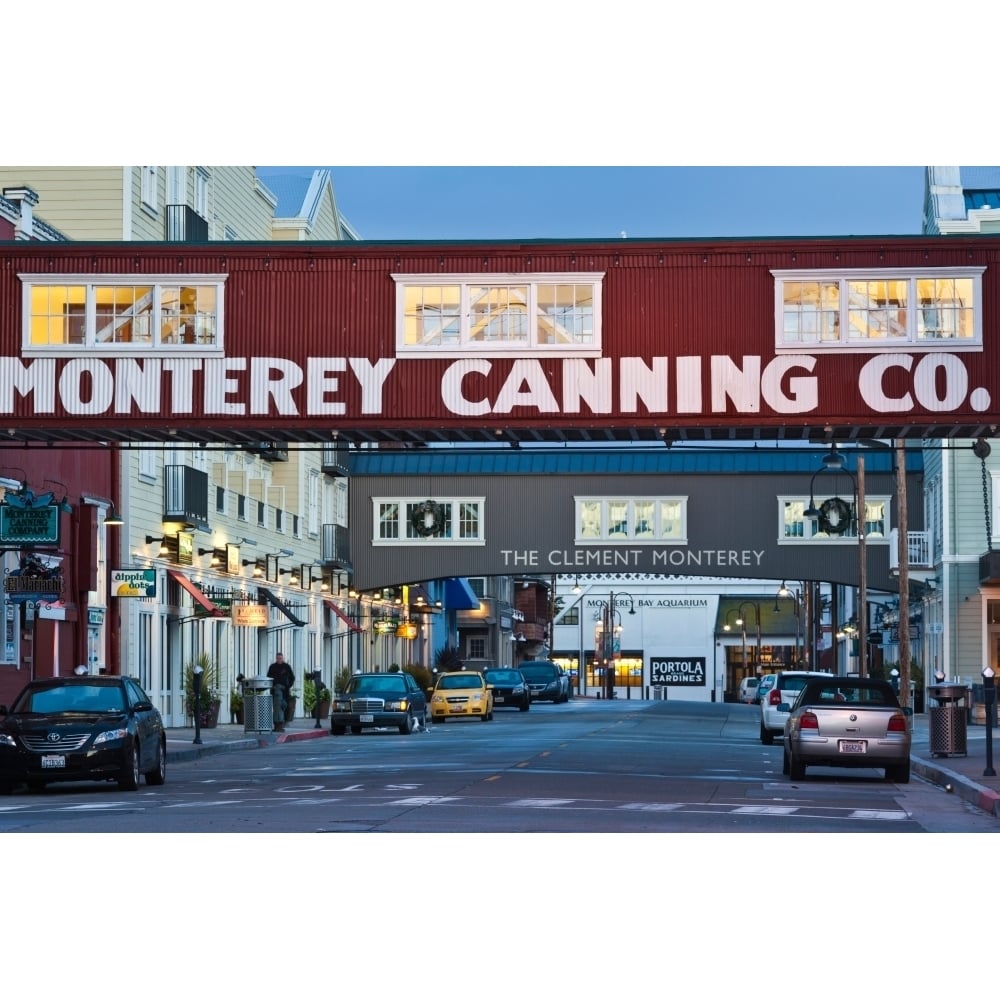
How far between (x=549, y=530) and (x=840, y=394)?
39684 mm

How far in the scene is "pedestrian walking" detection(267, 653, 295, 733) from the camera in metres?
43.8

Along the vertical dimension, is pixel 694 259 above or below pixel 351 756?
above

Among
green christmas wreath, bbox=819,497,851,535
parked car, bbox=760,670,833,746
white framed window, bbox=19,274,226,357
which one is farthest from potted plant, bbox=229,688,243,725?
white framed window, bbox=19,274,226,357

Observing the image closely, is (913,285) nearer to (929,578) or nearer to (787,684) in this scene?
(787,684)

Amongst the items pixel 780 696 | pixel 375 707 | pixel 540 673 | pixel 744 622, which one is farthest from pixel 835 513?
pixel 744 622

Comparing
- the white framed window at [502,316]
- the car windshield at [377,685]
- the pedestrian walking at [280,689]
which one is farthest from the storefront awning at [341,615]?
the white framed window at [502,316]

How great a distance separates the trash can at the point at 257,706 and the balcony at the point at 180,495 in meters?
4.86

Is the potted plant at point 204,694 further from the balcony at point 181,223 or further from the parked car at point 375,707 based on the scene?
the balcony at point 181,223

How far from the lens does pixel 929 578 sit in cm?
6031

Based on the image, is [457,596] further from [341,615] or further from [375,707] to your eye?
[375,707]

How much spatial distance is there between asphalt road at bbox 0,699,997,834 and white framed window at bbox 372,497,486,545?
2885cm

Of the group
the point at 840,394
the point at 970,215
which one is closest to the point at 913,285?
the point at 840,394

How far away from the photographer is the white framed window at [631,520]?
219ft

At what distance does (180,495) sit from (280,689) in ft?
16.9
